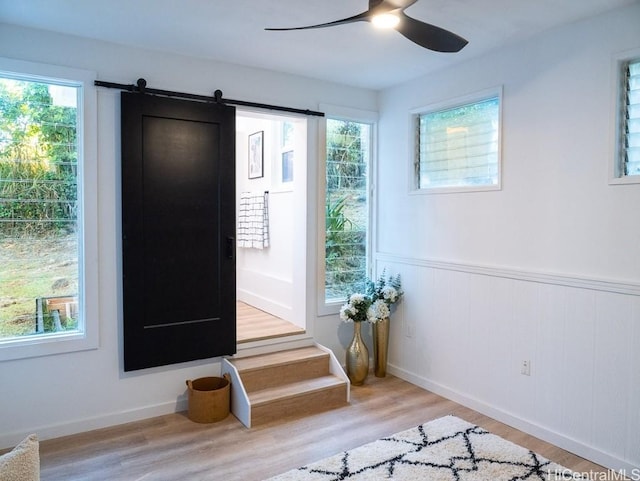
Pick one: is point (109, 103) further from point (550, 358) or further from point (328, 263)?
point (550, 358)

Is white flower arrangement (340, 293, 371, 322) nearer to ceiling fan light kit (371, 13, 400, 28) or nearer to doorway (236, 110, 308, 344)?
doorway (236, 110, 308, 344)

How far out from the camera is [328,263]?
405 cm

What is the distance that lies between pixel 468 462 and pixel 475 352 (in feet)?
3.08

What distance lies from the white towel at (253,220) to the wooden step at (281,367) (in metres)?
1.62

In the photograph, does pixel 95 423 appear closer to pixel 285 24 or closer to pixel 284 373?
pixel 284 373

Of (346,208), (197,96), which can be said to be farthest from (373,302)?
(197,96)

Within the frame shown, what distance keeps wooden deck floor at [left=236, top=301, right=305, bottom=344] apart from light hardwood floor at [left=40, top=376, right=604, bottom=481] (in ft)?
2.42

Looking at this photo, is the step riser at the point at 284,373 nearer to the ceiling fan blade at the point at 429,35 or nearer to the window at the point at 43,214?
the window at the point at 43,214

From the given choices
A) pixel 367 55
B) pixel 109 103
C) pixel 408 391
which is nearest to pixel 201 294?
pixel 109 103

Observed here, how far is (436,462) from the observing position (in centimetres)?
255

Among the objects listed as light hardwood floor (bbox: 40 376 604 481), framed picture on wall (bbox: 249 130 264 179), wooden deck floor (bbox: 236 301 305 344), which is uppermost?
framed picture on wall (bbox: 249 130 264 179)

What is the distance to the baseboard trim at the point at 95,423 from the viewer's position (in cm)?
277

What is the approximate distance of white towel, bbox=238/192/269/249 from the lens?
4.96m

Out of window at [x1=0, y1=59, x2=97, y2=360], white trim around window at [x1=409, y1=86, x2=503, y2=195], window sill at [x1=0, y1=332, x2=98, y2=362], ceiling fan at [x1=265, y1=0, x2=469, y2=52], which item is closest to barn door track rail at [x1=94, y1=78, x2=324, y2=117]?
window at [x1=0, y1=59, x2=97, y2=360]
